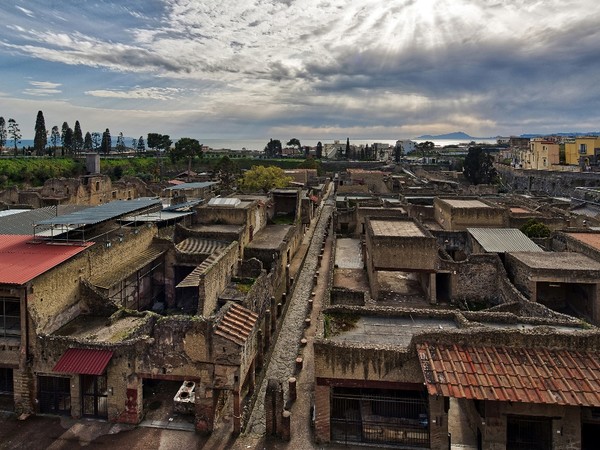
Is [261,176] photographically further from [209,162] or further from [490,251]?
[209,162]

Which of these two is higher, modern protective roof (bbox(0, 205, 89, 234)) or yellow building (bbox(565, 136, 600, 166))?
yellow building (bbox(565, 136, 600, 166))

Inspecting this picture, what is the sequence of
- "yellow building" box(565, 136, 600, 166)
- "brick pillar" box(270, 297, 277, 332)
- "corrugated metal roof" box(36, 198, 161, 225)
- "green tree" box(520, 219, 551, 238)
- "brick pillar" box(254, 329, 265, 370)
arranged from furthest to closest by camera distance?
"yellow building" box(565, 136, 600, 166) < "green tree" box(520, 219, 551, 238) < "brick pillar" box(270, 297, 277, 332) < "corrugated metal roof" box(36, 198, 161, 225) < "brick pillar" box(254, 329, 265, 370)

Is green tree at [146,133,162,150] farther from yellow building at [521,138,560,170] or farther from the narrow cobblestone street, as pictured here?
the narrow cobblestone street

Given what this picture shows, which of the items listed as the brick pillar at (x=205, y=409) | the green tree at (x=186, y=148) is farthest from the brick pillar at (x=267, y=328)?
the green tree at (x=186, y=148)

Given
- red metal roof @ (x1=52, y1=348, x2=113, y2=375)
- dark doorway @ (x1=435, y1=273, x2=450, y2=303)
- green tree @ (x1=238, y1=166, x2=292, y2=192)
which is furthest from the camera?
green tree @ (x1=238, y1=166, x2=292, y2=192)

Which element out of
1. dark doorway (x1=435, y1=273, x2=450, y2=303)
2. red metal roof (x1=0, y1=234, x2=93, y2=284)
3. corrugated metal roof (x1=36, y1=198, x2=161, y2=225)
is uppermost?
corrugated metal roof (x1=36, y1=198, x2=161, y2=225)

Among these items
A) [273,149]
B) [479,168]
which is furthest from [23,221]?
[273,149]

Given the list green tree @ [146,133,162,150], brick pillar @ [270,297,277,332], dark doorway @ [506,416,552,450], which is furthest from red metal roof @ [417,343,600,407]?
green tree @ [146,133,162,150]
